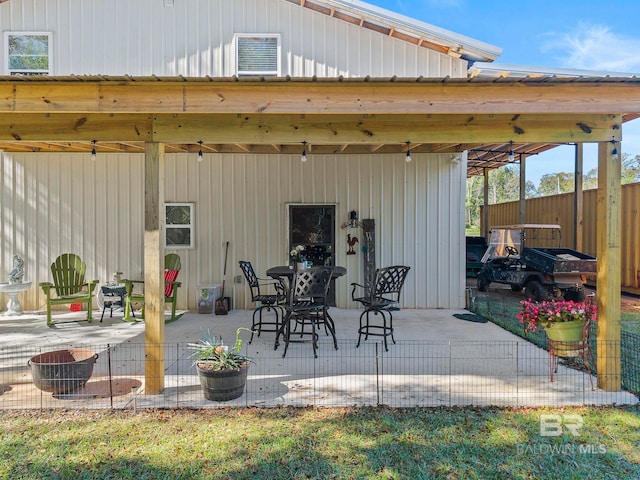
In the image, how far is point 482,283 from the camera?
8734 mm

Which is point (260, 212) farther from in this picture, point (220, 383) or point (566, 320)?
point (566, 320)

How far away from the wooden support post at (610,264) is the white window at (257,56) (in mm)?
4929

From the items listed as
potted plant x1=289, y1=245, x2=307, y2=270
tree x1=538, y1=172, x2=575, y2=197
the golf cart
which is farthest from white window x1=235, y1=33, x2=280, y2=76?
tree x1=538, y1=172, x2=575, y2=197

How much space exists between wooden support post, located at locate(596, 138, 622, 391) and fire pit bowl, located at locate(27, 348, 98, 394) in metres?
4.19

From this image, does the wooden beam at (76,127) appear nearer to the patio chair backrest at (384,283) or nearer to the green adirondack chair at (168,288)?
the patio chair backrest at (384,283)

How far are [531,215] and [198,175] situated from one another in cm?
1022

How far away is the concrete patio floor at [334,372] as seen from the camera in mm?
3076

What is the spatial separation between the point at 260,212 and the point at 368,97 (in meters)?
4.01

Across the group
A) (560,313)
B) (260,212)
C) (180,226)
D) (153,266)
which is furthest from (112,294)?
(560,313)

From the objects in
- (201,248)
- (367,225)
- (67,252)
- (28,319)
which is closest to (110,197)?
(67,252)

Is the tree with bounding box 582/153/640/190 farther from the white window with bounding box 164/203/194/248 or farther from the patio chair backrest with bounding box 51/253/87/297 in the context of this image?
the patio chair backrest with bounding box 51/253/87/297

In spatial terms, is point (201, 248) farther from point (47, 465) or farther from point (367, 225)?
point (47, 465)

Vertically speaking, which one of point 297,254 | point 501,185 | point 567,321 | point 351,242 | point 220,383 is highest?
point 501,185

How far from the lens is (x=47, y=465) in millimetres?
2232
